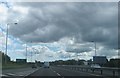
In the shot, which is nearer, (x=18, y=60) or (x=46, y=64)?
(x=46, y=64)

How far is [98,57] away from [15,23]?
40082 millimetres

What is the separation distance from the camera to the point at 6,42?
6750 cm

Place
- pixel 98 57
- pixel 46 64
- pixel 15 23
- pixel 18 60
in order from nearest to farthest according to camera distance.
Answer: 1. pixel 15 23
2. pixel 98 57
3. pixel 46 64
4. pixel 18 60

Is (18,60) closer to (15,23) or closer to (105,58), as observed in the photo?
(105,58)

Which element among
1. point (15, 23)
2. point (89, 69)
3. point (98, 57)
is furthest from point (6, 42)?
point (98, 57)

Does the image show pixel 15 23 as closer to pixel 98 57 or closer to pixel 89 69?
pixel 89 69

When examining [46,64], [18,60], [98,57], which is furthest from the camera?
[18,60]

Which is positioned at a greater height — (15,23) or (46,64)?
(15,23)

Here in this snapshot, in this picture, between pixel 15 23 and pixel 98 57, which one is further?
pixel 98 57

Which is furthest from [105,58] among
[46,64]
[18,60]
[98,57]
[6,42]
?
[18,60]

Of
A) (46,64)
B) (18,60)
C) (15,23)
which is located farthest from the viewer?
(18,60)

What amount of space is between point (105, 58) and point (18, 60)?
3058 inches

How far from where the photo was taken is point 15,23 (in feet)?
208

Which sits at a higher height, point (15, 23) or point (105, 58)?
point (15, 23)
